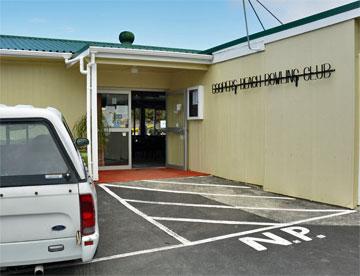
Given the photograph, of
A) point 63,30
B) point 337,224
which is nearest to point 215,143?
point 337,224

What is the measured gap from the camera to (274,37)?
7.68 meters

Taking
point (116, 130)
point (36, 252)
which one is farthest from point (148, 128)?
point (36, 252)

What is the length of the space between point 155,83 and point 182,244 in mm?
7520

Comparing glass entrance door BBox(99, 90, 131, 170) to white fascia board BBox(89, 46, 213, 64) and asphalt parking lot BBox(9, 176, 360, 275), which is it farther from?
asphalt parking lot BBox(9, 176, 360, 275)

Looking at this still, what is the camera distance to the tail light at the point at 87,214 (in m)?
3.21

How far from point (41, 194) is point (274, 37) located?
5953 millimetres

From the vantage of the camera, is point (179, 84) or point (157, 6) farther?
point (179, 84)

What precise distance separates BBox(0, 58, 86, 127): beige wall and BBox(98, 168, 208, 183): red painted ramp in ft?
5.87

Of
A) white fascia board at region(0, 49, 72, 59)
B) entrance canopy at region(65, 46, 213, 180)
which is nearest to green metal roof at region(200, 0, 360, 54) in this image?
entrance canopy at region(65, 46, 213, 180)

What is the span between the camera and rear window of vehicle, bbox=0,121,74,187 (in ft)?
10.3

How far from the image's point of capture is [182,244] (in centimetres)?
478

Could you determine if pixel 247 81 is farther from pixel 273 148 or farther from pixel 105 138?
pixel 105 138

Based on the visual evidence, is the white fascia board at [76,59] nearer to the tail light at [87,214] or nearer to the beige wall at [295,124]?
the beige wall at [295,124]

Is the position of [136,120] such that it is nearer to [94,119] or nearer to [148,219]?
[94,119]
